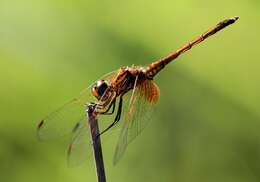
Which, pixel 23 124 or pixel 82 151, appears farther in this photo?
pixel 23 124

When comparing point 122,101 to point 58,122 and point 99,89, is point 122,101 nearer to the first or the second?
point 99,89

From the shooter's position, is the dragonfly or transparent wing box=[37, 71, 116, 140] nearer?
the dragonfly

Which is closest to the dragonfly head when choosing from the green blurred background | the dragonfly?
the dragonfly

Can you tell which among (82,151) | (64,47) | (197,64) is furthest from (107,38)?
(82,151)

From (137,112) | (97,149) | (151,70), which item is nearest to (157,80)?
→ (151,70)

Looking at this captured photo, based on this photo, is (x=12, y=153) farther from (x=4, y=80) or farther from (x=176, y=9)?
(x=176, y=9)

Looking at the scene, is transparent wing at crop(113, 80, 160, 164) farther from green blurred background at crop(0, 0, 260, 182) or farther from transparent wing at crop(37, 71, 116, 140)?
green blurred background at crop(0, 0, 260, 182)

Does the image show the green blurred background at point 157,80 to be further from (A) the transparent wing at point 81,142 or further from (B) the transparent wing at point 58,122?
(A) the transparent wing at point 81,142
